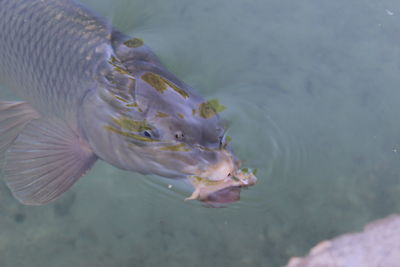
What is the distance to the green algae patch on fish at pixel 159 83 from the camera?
217 centimetres

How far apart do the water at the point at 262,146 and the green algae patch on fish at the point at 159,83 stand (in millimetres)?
584

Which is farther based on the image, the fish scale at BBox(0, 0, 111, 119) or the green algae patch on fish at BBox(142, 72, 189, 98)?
the fish scale at BBox(0, 0, 111, 119)

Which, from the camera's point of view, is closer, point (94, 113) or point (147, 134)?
point (147, 134)

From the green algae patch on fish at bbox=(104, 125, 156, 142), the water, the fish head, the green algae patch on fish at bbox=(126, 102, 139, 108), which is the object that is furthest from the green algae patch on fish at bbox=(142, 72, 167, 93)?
the water

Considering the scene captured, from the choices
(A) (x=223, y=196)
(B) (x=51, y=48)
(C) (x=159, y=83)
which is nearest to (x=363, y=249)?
(A) (x=223, y=196)

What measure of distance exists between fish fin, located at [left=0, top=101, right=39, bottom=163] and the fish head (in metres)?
0.62

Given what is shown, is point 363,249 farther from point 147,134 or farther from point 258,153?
point 147,134

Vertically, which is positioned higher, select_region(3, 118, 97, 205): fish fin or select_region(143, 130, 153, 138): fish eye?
select_region(143, 130, 153, 138): fish eye

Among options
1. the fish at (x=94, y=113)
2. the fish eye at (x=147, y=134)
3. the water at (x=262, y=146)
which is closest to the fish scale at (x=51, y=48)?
the fish at (x=94, y=113)

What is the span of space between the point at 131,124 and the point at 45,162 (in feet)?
1.71

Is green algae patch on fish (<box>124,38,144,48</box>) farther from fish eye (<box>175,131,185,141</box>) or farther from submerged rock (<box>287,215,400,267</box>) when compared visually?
submerged rock (<box>287,215,400,267</box>)

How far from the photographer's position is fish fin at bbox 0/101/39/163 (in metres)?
2.73

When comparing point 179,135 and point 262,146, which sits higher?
point 179,135

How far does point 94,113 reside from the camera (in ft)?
7.47
